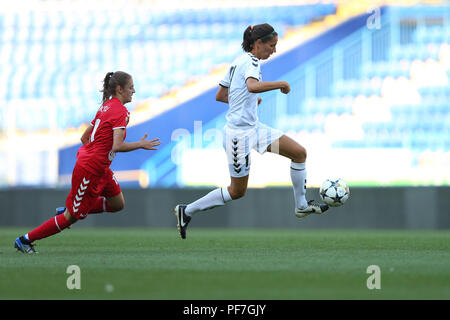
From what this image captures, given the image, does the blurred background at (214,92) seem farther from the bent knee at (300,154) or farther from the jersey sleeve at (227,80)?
the jersey sleeve at (227,80)

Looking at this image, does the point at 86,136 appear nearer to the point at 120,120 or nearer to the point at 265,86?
the point at 120,120

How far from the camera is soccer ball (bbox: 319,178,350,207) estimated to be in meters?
7.45

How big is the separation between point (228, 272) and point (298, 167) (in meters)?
2.34

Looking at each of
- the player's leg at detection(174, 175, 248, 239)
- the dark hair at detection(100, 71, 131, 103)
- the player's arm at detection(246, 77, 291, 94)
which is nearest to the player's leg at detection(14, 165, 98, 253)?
the dark hair at detection(100, 71, 131, 103)

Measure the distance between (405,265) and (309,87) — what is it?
1143cm

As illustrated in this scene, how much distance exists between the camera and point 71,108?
16.5 m

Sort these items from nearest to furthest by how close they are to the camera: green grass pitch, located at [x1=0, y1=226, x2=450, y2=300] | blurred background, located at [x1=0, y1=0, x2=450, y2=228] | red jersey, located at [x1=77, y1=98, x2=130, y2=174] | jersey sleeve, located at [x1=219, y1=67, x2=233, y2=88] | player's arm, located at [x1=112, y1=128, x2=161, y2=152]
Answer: green grass pitch, located at [x1=0, y1=226, x2=450, y2=300]
player's arm, located at [x1=112, y1=128, x2=161, y2=152]
red jersey, located at [x1=77, y1=98, x2=130, y2=174]
jersey sleeve, located at [x1=219, y1=67, x2=233, y2=88]
blurred background, located at [x1=0, y1=0, x2=450, y2=228]

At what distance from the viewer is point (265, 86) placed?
6734 mm

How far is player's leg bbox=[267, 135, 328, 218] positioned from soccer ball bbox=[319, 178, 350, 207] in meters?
0.28

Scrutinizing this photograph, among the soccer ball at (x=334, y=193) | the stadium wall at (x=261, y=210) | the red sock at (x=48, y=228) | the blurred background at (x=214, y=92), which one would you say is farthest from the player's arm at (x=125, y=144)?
the blurred background at (x=214, y=92)

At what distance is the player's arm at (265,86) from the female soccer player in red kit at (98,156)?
0.89m

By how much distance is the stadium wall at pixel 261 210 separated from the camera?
497 inches

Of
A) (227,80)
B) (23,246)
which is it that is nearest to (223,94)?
(227,80)

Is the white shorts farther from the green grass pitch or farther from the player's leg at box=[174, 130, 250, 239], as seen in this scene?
the green grass pitch
